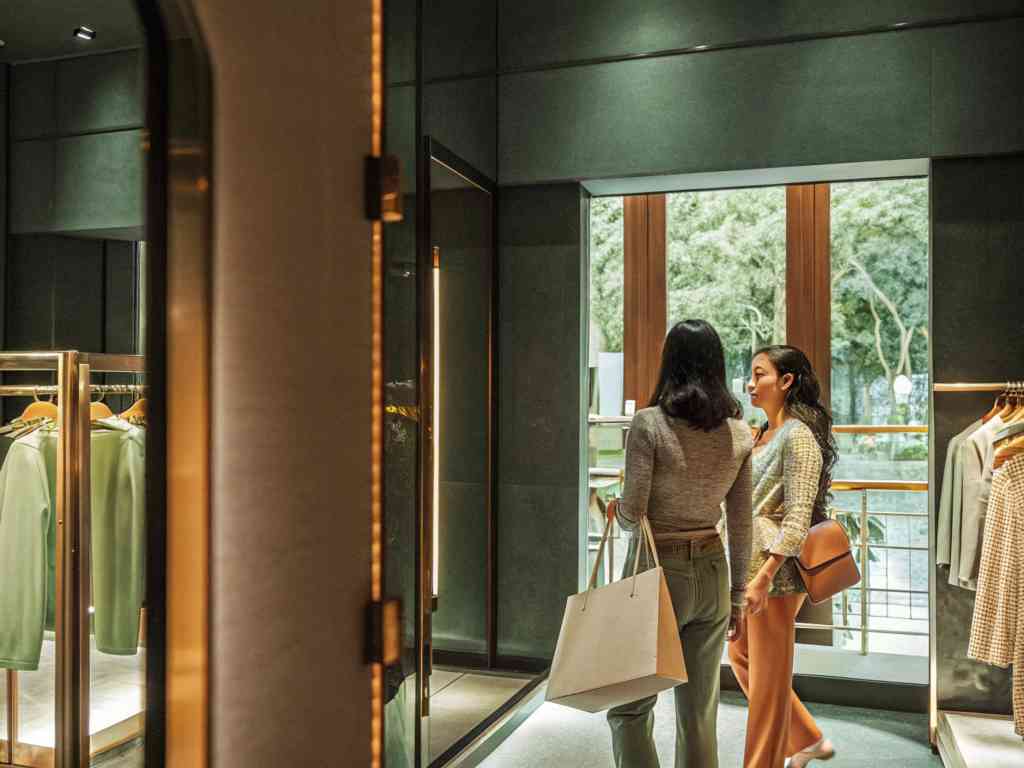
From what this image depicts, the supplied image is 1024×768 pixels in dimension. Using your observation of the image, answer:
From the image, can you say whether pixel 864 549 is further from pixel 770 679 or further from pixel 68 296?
pixel 68 296

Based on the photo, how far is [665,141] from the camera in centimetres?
364

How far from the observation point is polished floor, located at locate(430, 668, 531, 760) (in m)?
3.17

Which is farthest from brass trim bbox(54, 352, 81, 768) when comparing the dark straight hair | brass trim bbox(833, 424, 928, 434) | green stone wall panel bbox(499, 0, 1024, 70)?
brass trim bbox(833, 424, 928, 434)

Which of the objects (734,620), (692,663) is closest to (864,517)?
(734,620)

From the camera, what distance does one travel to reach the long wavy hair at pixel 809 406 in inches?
109

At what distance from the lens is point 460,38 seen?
3.44 meters

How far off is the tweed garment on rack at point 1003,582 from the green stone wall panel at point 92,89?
2815mm

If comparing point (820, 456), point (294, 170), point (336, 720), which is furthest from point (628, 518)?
point (294, 170)

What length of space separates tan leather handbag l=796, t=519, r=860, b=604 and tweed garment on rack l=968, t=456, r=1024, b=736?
1.73 ft

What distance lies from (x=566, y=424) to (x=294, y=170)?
2752 mm

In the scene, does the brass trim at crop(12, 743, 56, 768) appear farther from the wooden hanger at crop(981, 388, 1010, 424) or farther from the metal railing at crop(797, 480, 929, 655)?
the wooden hanger at crop(981, 388, 1010, 424)

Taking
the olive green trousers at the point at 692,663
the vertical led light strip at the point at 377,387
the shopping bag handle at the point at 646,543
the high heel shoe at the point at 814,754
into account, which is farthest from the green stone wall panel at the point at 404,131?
the high heel shoe at the point at 814,754

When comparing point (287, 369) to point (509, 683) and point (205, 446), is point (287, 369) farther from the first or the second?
point (509, 683)

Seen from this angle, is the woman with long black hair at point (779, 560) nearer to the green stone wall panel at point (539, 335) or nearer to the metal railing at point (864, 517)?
the green stone wall panel at point (539, 335)
